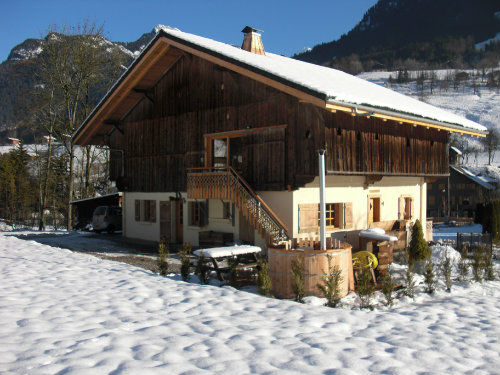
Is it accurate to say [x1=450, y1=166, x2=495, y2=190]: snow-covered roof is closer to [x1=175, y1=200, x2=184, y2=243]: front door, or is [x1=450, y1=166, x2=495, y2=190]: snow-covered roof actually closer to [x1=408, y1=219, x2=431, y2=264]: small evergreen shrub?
[x1=175, y1=200, x2=184, y2=243]: front door

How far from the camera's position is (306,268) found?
32.7 ft

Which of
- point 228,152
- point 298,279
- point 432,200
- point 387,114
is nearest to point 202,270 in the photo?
point 298,279

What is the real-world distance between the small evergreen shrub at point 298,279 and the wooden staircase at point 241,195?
450cm

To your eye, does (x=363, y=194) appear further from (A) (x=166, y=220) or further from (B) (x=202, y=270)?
(B) (x=202, y=270)

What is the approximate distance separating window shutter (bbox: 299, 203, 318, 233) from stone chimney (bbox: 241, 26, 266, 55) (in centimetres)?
869

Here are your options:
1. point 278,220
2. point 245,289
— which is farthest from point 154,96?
point 245,289

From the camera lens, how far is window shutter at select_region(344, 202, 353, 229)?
17.3m

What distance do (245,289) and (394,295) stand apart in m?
3.55

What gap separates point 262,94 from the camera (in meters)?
16.2

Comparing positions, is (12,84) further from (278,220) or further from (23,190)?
(278,220)

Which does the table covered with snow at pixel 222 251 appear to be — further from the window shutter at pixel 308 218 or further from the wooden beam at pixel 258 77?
the wooden beam at pixel 258 77

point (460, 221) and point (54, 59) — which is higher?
point (54, 59)

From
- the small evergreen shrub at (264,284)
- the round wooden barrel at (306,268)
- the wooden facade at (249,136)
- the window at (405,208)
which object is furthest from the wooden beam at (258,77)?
the window at (405,208)

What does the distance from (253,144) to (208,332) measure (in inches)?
430
